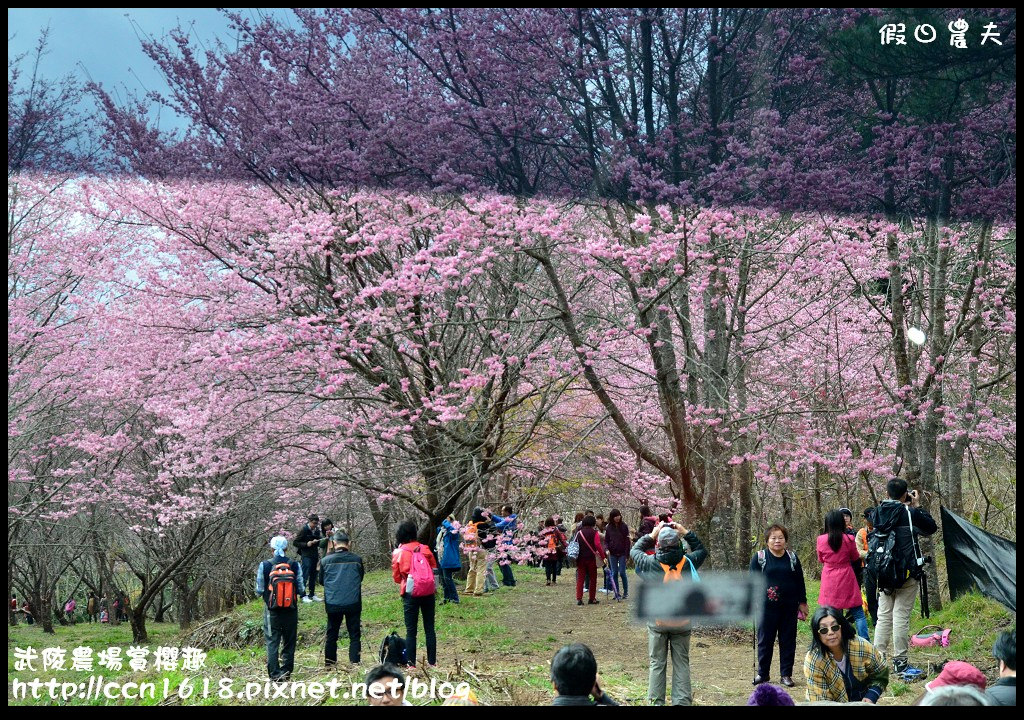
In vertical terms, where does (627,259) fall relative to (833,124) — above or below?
below

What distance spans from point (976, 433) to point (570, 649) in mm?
9766

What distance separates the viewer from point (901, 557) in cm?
655

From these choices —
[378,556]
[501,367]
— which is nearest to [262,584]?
[501,367]

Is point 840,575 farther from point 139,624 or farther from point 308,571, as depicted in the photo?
point 139,624

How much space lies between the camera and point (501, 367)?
10086mm

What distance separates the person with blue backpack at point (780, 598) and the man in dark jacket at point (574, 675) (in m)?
3.29

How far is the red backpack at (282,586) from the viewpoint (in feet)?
23.5

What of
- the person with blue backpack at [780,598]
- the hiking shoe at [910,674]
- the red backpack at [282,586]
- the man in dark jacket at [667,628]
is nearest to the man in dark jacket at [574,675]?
the man in dark jacket at [667,628]

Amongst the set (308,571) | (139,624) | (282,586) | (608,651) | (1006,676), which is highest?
(1006,676)

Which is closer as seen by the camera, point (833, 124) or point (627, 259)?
point (833, 124)

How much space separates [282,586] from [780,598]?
4.03 m

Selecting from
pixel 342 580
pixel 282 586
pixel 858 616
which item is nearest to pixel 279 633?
pixel 282 586

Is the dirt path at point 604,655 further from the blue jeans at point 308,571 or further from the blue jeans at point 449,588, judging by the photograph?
the blue jeans at point 308,571

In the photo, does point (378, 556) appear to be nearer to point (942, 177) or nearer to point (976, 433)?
point (976, 433)
